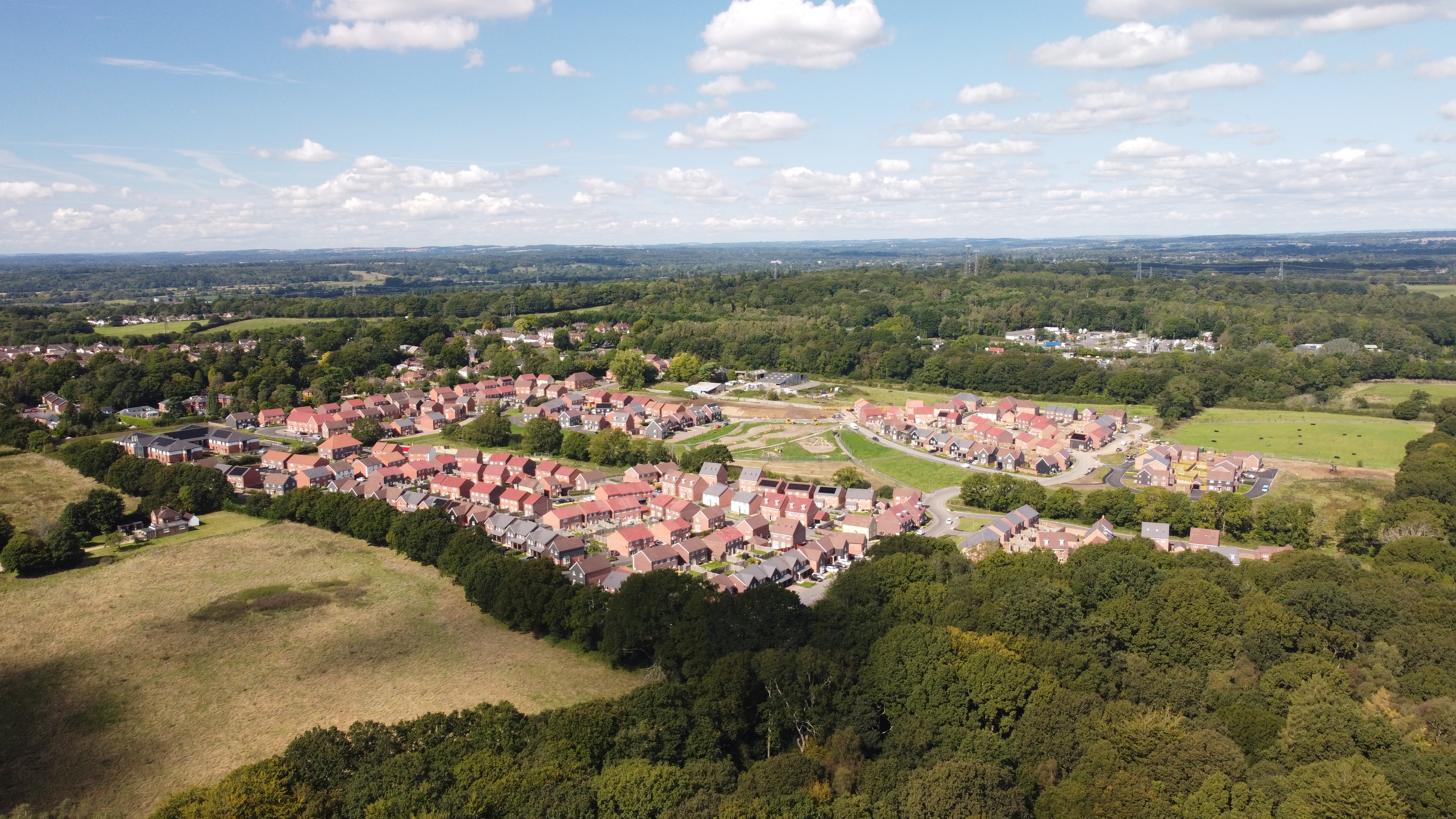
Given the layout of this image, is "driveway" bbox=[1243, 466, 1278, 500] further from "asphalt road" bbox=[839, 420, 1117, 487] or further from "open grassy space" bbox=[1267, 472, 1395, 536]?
"asphalt road" bbox=[839, 420, 1117, 487]

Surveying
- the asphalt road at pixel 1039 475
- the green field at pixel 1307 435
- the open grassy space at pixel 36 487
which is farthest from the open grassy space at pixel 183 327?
the green field at pixel 1307 435

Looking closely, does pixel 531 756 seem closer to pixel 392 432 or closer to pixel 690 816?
pixel 690 816

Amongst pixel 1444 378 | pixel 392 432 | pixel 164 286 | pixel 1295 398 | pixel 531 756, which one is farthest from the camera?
pixel 164 286

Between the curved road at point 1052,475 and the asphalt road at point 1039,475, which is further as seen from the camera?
the curved road at point 1052,475

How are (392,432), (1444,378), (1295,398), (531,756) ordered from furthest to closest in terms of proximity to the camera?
(1444,378) < (1295,398) < (392,432) < (531,756)

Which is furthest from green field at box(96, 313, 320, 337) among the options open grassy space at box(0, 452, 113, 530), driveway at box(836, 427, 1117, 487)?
driveway at box(836, 427, 1117, 487)

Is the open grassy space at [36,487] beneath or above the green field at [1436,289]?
beneath

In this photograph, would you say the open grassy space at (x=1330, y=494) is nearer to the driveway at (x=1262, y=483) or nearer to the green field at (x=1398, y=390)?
the driveway at (x=1262, y=483)

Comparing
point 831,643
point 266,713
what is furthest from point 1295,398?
point 266,713
